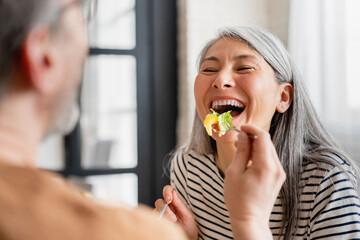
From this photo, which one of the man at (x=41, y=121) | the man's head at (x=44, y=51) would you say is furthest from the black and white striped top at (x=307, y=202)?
the man's head at (x=44, y=51)

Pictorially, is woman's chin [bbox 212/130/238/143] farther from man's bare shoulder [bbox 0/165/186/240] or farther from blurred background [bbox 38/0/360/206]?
blurred background [bbox 38/0/360/206]

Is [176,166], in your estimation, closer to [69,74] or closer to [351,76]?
A: [351,76]

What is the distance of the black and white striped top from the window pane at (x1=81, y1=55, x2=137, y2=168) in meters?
0.86

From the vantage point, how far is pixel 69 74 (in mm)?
533

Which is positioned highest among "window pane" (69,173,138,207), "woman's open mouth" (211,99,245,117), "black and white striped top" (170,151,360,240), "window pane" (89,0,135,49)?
"window pane" (89,0,135,49)

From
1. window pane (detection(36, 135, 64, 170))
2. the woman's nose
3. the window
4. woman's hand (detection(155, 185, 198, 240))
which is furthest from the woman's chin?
window pane (detection(36, 135, 64, 170))

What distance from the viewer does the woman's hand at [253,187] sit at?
0.90 meters

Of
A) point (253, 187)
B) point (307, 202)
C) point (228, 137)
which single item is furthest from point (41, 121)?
point (307, 202)

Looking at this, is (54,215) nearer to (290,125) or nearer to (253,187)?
(253,187)

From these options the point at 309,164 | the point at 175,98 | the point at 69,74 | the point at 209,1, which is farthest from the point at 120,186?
the point at 69,74

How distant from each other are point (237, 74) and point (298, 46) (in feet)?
3.16

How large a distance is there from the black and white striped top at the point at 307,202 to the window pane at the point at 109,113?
0.86 m

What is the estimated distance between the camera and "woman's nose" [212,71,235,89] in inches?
49.8

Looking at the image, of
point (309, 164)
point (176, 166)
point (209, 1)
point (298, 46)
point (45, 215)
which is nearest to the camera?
point (45, 215)
